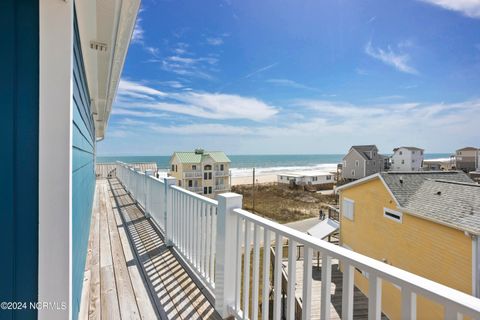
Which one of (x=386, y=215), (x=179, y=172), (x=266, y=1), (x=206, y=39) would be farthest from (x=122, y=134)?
(x=386, y=215)

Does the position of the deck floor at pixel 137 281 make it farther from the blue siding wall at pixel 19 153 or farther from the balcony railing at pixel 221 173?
the balcony railing at pixel 221 173

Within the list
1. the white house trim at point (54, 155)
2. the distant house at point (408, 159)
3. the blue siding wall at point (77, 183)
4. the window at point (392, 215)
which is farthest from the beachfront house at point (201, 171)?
the distant house at point (408, 159)

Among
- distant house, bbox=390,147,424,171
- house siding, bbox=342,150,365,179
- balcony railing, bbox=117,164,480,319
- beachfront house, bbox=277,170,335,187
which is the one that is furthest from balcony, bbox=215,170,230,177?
distant house, bbox=390,147,424,171

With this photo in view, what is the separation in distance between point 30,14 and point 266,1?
863 centimetres

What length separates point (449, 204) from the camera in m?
5.74

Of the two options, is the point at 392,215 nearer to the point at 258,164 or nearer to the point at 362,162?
the point at 362,162

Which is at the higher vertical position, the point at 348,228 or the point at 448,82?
the point at 448,82

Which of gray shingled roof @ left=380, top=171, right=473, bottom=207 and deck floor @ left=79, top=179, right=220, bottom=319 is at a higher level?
gray shingled roof @ left=380, top=171, right=473, bottom=207

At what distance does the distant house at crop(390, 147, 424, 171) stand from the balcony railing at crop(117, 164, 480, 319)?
36.9 meters

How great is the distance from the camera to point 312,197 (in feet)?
80.3

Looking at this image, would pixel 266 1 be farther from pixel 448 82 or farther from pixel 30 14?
pixel 448 82

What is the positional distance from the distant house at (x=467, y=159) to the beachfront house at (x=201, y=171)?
1313 inches

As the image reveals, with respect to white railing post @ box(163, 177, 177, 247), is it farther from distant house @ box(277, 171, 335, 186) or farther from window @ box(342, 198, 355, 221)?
distant house @ box(277, 171, 335, 186)

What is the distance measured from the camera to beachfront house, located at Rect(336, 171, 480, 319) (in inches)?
189
